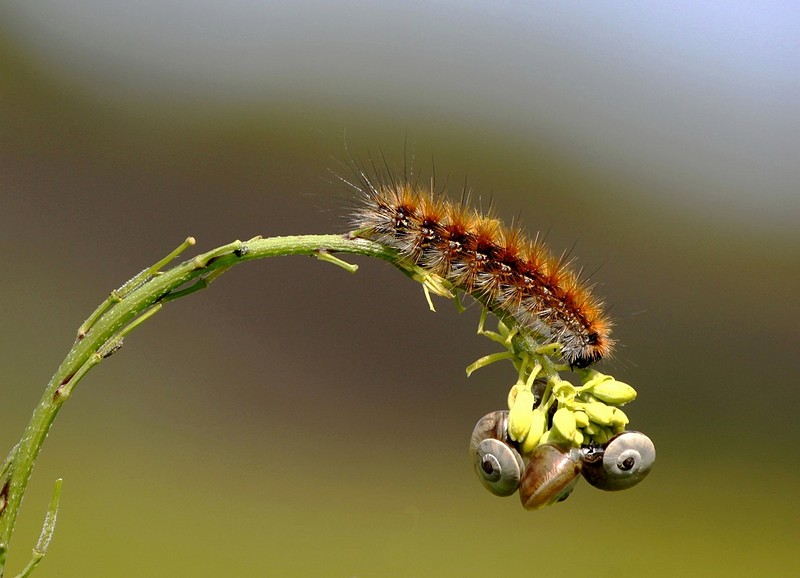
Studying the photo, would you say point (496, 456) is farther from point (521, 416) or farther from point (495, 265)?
point (495, 265)

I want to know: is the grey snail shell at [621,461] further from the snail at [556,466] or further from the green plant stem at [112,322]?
the green plant stem at [112,322]

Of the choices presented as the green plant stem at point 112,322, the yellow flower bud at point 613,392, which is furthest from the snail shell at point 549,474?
the green plant stem at point 112,322

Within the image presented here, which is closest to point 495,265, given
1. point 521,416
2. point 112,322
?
point 521,416

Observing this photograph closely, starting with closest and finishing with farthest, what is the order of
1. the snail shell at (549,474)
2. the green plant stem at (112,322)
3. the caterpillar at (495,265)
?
the green plant stem at (112,322) < the snail shell at (549,474) < the caterpillar at (495,265)

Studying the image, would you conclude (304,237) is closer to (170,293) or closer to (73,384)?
(170,293)

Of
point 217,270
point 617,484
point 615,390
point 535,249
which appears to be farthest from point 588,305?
point 217,270

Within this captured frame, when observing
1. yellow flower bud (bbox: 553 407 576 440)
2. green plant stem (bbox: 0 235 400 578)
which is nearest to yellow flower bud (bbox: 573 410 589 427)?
yellow flower bud (bbox: 553 407 576 440)

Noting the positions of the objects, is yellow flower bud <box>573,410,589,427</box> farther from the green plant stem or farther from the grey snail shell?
the green plant stem
